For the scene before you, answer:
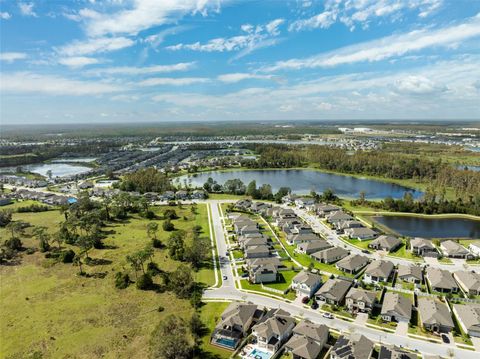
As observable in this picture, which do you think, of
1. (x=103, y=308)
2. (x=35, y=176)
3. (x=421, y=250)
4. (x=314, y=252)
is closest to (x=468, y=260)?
(x=421, y=250)

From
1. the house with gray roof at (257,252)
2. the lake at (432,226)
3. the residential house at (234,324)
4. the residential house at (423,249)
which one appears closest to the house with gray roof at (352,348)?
the residential house at (234,324)

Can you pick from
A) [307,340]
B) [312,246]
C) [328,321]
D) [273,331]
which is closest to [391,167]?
[312,246]

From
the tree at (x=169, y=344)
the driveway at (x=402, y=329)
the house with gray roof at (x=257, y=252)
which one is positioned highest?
the tree at (x=169, y=344)

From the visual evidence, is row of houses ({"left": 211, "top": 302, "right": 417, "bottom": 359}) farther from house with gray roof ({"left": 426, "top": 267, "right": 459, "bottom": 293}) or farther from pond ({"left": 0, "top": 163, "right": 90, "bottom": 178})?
pond ({"left": 0, "top": 163, "right": 90, "bottom": 178})

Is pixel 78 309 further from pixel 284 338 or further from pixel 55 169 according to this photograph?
pixel 55 169

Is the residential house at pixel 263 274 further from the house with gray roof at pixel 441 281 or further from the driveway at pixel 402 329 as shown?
the house with gray roof at pixel 441 281

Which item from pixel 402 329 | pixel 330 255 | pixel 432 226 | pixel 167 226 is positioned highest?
pixel 167 226
